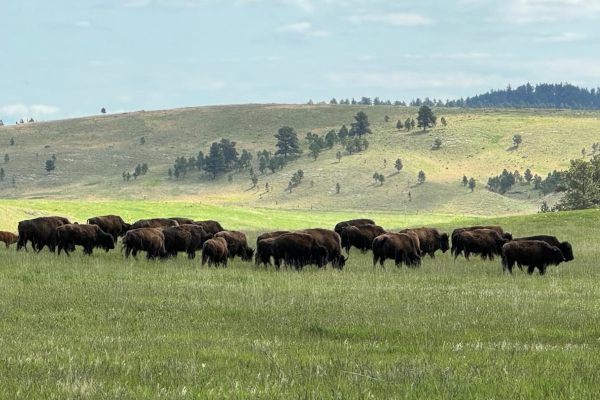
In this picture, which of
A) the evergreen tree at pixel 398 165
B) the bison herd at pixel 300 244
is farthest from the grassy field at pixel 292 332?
the evergreen tree at pixel 398 165

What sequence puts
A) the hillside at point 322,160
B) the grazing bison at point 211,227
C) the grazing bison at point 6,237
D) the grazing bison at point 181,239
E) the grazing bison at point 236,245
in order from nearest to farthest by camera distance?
the grazing bison at point 236,245 < the grazing bison at point 181,239 < the grazing bison at point 211,227 < the grazing bison at point 6,237 < the hillside at point 322,160

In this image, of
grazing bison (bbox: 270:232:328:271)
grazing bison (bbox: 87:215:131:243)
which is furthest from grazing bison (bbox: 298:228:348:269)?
grazing bison (bbox: 87:215:131:243)

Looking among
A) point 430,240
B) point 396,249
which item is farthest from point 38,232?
point 430,240

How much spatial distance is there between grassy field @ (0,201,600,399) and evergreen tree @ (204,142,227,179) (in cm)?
12782

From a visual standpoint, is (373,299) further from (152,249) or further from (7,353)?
(152,249)

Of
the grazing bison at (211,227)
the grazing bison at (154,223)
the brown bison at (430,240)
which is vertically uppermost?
the grazing bison at (154,223)

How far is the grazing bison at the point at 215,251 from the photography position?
25.9 m

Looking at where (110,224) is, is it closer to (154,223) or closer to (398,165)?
(154,223)

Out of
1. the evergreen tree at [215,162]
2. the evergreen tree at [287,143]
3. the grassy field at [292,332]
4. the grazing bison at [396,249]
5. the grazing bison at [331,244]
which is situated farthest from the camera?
the evergreen tree at [287,143]

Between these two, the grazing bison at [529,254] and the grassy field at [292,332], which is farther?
the grazing bison at [529,254]

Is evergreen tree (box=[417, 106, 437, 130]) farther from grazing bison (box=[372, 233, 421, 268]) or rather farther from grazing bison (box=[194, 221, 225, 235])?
grazing bison (box=[372, 233, 421, 268])

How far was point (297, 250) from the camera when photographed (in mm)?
26000

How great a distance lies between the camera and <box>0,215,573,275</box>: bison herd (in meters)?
25.2

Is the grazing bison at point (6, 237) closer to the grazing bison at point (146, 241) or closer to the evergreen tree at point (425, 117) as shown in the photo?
the grazing bison at point (146, 241)
